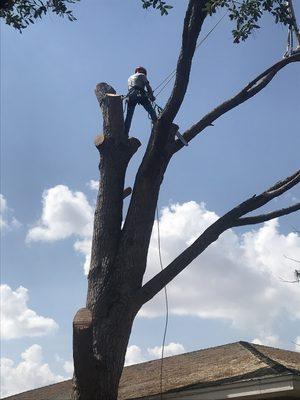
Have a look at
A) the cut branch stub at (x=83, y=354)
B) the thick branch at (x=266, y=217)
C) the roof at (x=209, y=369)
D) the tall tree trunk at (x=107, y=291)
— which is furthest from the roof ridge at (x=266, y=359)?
the cut branch stub at (x=83, y=354)

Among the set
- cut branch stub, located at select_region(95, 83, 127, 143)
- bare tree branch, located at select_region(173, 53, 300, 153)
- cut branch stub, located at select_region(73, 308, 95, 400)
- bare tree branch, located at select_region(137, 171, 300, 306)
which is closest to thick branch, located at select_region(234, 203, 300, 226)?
bare tree branch, located at select_region(137, 171, 300, 306)

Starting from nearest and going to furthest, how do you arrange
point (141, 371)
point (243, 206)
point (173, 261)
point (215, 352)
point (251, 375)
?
point (173, 261)
point (243, 206)
point (251, 375)
point (215, 352)
point (141, 371)

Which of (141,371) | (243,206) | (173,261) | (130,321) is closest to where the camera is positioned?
(130,321)

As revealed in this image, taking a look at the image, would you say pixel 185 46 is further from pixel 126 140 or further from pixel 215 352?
pixel 215 352

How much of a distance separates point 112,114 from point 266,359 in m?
5.15

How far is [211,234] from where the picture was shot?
5.94 meters

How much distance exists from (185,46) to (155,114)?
154cm

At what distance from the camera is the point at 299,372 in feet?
25.3

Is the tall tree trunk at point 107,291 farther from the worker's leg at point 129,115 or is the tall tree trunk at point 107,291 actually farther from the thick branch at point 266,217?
the thick branch at point 266,217

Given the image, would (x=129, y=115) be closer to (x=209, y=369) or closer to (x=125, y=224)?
(x=125, y=224)

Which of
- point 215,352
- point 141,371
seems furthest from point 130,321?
point 141,371

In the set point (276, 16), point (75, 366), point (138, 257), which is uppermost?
point (276, 16)

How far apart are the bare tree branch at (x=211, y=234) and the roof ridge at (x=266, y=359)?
9.03ft

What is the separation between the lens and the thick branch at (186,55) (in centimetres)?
593
